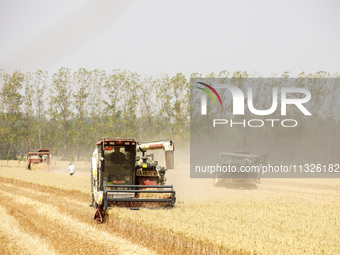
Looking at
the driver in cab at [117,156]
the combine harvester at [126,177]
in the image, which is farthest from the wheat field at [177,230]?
the driver in cab at [117,156]

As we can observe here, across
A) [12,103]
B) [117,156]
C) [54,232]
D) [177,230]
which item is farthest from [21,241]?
[12,103]

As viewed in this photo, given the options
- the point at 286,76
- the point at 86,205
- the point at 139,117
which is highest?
the point at 286,76

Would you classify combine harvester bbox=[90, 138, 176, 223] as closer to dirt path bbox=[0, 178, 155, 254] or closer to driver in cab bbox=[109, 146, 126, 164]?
driver in cab bbox=[109, 146, 126, 164]

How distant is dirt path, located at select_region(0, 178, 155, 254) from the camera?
1039cm

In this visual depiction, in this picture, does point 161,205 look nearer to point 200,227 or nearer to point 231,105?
point 200,227

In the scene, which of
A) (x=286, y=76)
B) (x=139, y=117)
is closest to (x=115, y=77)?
(x=139, y=117)

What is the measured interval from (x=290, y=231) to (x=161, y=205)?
5322mm

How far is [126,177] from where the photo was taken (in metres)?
16.8

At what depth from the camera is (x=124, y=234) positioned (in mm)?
12188

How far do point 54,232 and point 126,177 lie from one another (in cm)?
485

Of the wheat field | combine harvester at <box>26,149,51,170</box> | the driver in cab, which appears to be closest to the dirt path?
the wheat field

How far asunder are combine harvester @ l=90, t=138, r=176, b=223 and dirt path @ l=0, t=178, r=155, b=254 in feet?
3.48

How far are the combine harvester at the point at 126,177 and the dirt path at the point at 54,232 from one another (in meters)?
1.06

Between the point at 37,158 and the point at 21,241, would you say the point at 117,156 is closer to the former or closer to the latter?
the point at 21,241
